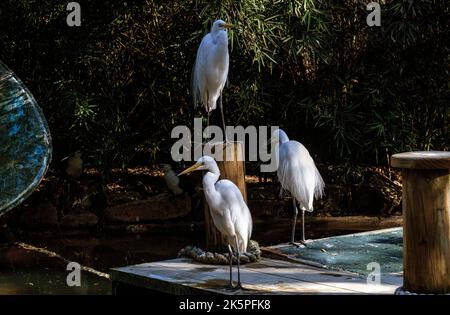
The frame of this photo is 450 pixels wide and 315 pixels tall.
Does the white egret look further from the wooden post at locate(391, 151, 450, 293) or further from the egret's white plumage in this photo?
the wooden post at locate(391, 151, 450, 293)

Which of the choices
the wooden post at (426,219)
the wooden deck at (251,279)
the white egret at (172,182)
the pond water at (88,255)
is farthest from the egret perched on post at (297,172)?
the white egret at (172,182)

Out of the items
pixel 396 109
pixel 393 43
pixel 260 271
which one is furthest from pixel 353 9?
pixel 260 271

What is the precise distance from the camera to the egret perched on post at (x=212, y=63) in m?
5.68

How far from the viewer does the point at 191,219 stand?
819 cm

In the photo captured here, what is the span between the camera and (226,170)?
4.75 metres

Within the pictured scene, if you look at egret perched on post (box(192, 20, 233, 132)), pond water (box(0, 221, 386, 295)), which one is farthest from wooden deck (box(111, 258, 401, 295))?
pond water (box(0, 221, 386, 295))

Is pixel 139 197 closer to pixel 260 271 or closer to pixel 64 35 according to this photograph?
pixel 64 35

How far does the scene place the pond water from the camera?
238 inches

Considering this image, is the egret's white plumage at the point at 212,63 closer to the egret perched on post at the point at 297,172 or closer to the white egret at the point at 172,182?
the egret perched on post at the point at 297,172

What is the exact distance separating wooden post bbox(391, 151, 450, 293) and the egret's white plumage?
250 centimetres

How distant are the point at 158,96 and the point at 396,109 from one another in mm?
2222

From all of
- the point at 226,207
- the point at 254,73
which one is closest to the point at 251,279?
the point at 226,207

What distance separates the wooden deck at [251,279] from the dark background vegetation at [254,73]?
2950mm
